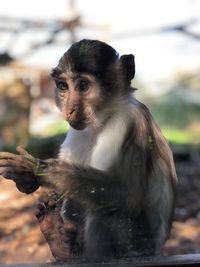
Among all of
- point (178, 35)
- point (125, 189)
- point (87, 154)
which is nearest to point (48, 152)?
point (87, 154)

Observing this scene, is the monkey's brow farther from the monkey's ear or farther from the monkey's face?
the monkey's ear

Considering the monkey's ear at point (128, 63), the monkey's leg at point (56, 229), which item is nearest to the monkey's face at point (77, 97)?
the monkey's ear at point (128, 63)

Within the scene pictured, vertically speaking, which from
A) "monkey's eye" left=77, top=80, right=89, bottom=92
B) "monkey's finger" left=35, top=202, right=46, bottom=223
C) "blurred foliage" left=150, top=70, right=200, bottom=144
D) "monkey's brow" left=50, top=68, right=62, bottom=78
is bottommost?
"blurred foliage" left=150, top=70, right=200, bottom=144

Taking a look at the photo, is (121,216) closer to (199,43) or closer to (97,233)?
(97,233)

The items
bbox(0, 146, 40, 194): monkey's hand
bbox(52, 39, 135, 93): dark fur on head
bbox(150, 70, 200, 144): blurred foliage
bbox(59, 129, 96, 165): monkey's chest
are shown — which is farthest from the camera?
bbox(150, 70, 200, 144): blurred foliage

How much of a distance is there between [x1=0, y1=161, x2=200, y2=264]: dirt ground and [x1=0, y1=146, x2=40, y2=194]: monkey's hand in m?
0.08

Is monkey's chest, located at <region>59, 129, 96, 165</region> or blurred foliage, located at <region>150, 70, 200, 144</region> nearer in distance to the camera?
monkey's chest, located at <region>59, 129, 96, 165</region>

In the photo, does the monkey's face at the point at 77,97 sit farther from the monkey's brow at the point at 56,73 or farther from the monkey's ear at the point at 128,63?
the monkey's ear at the point at 128,63

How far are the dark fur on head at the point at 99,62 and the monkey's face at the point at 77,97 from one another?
2 cm

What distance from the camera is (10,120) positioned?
4.86m

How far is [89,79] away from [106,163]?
0.83ft

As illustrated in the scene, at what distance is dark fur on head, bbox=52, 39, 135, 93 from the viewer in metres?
2.01

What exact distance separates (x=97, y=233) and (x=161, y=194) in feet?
0.73

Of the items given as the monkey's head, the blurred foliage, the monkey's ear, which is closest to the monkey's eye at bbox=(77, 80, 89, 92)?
the monkey's head
